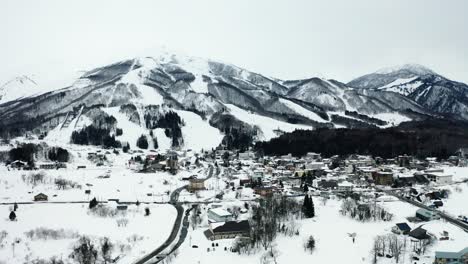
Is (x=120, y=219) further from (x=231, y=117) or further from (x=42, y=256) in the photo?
(x=231, y=117)

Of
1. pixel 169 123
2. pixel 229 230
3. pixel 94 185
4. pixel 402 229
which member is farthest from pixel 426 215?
pixel 169 123

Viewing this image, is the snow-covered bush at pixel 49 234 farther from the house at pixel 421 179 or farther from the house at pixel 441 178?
the house at pixel 441 178

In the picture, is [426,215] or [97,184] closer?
[426,215]

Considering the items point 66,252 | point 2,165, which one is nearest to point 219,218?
point 66,252

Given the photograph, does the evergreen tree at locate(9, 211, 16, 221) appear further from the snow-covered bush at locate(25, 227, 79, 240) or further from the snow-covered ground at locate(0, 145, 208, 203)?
the snow-covered ground at locate(0, 145, 208, 203)

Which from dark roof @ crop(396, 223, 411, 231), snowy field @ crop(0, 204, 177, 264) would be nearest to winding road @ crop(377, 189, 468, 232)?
dark roof @ crop(396, 223, 411, 231)

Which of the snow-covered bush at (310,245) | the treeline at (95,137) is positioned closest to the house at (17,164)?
the treeline at (95,137)

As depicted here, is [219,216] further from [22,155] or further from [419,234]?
[22,155]
